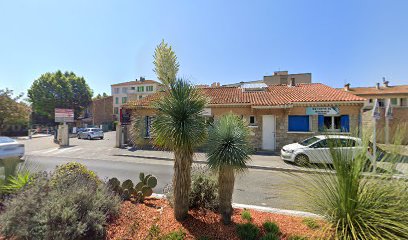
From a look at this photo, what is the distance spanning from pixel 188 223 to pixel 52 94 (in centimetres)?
5355

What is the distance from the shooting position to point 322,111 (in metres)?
14.2

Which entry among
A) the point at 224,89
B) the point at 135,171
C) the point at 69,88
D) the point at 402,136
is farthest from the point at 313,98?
the point at 69,88

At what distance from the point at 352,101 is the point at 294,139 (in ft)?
13.9

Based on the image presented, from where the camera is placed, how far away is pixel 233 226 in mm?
3482

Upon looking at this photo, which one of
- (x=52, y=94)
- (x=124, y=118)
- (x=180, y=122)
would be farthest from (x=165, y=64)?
(x=52, y=94)

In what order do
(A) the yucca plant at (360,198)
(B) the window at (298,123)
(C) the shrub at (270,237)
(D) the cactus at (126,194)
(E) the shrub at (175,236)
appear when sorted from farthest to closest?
(B) the window at (298,123)
(D) the cactus at (126,194)
(E) the shrub at (175,236)
(C) the shrub at (270,237)
(A) the yucca plant at (360,198)

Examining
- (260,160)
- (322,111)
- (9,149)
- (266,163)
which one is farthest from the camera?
(322,111)

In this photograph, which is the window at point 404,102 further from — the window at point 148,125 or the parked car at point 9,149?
the parked car at point 9,149

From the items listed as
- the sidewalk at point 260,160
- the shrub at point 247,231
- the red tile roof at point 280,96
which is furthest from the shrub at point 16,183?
the red tile roof at point 280,96

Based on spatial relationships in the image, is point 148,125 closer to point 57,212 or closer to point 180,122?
point 180,122

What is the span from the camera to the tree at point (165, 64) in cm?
314

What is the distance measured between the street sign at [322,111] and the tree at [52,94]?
162 feet

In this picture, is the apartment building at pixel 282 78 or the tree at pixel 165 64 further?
the apartment building at pixel 282 78

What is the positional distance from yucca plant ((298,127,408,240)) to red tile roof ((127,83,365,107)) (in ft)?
35.7
